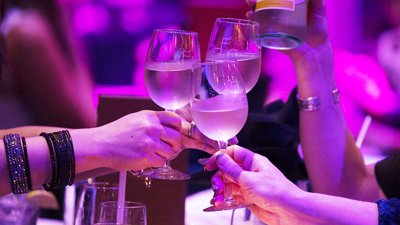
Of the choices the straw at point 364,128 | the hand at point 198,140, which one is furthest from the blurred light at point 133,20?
the hand at point 198,140

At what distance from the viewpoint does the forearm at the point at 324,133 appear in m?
1.44

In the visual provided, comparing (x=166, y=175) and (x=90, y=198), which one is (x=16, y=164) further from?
(x=166, y=175)

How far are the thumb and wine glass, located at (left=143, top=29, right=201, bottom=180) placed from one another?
0.15 meters

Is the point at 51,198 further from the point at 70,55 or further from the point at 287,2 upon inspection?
the point at 70,55

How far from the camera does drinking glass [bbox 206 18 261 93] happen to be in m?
0.98

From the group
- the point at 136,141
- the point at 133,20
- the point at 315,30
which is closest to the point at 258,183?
the point at 136,141

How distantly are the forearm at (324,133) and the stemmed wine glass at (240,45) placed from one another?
53 centimetres

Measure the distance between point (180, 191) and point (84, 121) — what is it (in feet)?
8.21

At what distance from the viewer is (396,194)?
4.73 ft

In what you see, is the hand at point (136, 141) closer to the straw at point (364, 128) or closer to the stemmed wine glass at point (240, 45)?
the stemmed wine glass at point (240, 45)

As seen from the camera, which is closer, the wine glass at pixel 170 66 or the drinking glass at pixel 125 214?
the drinking glass at pixel 125 214

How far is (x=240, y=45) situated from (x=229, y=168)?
1.24 ft

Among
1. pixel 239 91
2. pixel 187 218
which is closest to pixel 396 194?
pixel 187 218

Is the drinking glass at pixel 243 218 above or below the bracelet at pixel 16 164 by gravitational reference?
below
